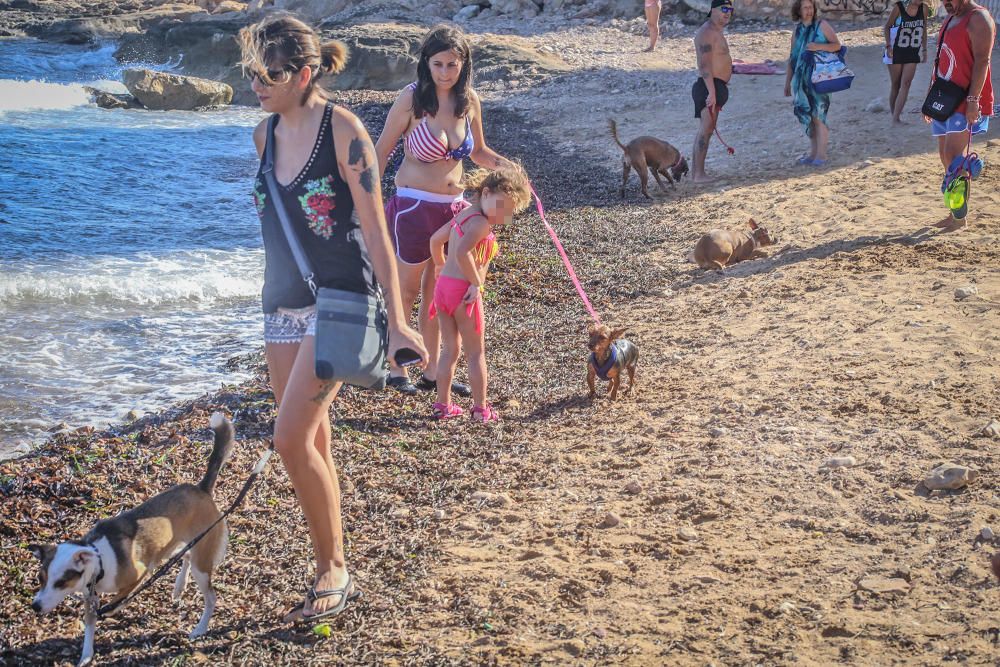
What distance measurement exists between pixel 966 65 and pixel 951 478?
15.7ft

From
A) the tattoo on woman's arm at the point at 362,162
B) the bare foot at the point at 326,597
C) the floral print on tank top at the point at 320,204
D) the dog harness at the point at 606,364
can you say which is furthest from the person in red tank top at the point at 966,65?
the bare foot at the point at 326,597

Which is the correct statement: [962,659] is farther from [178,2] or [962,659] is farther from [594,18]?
[178,2]

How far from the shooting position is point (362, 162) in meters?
3.59

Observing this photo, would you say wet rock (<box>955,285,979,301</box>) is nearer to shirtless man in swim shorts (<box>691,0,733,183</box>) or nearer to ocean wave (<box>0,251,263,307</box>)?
shirtless man in swim shorts (<box>691,0,733,183</box>)

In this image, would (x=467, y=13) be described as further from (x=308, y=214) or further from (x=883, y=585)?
(x=883, y=585)

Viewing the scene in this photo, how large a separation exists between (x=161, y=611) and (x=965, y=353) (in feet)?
15.6

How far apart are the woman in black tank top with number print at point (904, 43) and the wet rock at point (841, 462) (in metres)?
9.33

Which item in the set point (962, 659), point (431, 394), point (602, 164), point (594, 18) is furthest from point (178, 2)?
point (962, 659)

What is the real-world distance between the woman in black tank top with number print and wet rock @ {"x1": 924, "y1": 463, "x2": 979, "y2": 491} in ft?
31.2

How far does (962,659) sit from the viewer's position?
11.1 ft

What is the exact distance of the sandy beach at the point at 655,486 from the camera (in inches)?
151

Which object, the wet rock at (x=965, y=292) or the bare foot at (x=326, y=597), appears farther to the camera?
the wet rock at (x=965, y=292)

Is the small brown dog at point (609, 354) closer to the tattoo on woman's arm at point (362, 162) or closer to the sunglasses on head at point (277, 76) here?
the tattoo on woman's arm at point (362, 162)

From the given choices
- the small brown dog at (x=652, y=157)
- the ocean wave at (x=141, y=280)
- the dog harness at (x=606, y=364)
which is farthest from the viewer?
the small brown dog at (x=652, y=157)
